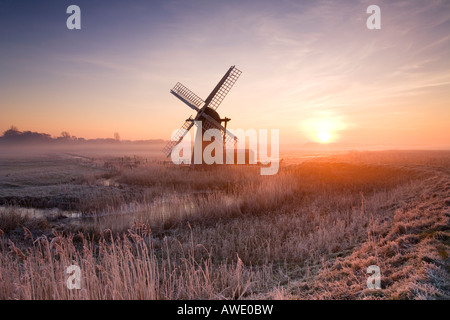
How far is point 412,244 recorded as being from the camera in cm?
504

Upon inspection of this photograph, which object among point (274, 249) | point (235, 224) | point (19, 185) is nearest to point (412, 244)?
point (274, 249)

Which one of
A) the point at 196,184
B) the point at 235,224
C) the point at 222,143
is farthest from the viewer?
the point at 222,143

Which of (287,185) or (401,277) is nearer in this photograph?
(401,277)

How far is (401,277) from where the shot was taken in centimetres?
383

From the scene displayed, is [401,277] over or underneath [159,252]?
over

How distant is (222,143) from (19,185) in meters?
15.3

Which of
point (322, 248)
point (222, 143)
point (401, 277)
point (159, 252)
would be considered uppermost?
point (222, 143)

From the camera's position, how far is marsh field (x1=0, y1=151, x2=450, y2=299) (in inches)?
160

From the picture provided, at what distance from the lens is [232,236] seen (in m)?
8.25

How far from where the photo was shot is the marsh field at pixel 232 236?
4059 mm

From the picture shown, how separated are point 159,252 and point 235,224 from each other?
324 cm

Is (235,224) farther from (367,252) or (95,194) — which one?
(95,194)

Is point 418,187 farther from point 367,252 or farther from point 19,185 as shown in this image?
point 19,185

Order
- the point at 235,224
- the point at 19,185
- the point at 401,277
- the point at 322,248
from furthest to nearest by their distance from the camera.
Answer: the point at 19,185 → the point at 235,224 → the point at 322,248 → the point at 401,277
